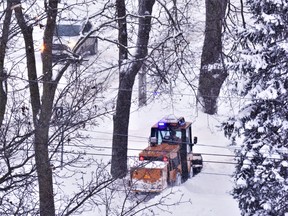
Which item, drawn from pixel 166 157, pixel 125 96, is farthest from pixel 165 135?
pixel 125 96

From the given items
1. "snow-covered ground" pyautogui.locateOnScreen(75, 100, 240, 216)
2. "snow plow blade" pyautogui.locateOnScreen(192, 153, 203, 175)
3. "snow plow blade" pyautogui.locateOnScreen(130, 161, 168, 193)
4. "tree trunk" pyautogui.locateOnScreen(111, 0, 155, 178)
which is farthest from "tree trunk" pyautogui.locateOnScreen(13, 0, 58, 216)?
"snow plow blade" pyautogui.locateOnScreen(192, 153, 203, 175)

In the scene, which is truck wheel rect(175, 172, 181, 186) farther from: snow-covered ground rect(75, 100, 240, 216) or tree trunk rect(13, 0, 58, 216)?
tree trunk rect(13, 0, 58, 216)

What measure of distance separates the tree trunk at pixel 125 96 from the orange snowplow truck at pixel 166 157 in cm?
97

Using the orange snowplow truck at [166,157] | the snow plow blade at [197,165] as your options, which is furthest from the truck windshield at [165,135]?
the snow plow blade at [197,165]

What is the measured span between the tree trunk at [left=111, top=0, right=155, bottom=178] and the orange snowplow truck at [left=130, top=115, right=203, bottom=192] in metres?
0.97

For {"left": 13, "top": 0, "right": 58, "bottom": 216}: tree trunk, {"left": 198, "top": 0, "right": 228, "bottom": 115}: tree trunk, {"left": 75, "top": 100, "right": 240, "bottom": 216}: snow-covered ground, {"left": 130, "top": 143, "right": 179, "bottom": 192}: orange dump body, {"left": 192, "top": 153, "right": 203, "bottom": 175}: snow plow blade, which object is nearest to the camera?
{"left": 13, "top": 0, "right": 58, "bottom": 216}: tree trunk

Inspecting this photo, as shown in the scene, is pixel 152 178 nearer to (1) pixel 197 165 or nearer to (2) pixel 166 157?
(2) pixel 166 157

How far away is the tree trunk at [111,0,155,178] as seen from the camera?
1909 cm

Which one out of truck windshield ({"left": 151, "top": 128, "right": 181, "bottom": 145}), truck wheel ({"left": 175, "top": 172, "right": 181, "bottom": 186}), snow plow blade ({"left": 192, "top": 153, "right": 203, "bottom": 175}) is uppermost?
truck windshield ({"left": 151, "top": 128, "right": 181, "bottom": 145})

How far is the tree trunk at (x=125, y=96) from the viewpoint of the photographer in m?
19.1

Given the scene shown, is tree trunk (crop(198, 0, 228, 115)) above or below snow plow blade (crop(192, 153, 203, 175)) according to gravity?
above

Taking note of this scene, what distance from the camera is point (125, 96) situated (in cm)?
1988

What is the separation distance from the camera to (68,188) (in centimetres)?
1870

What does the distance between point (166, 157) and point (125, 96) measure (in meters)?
2.77
